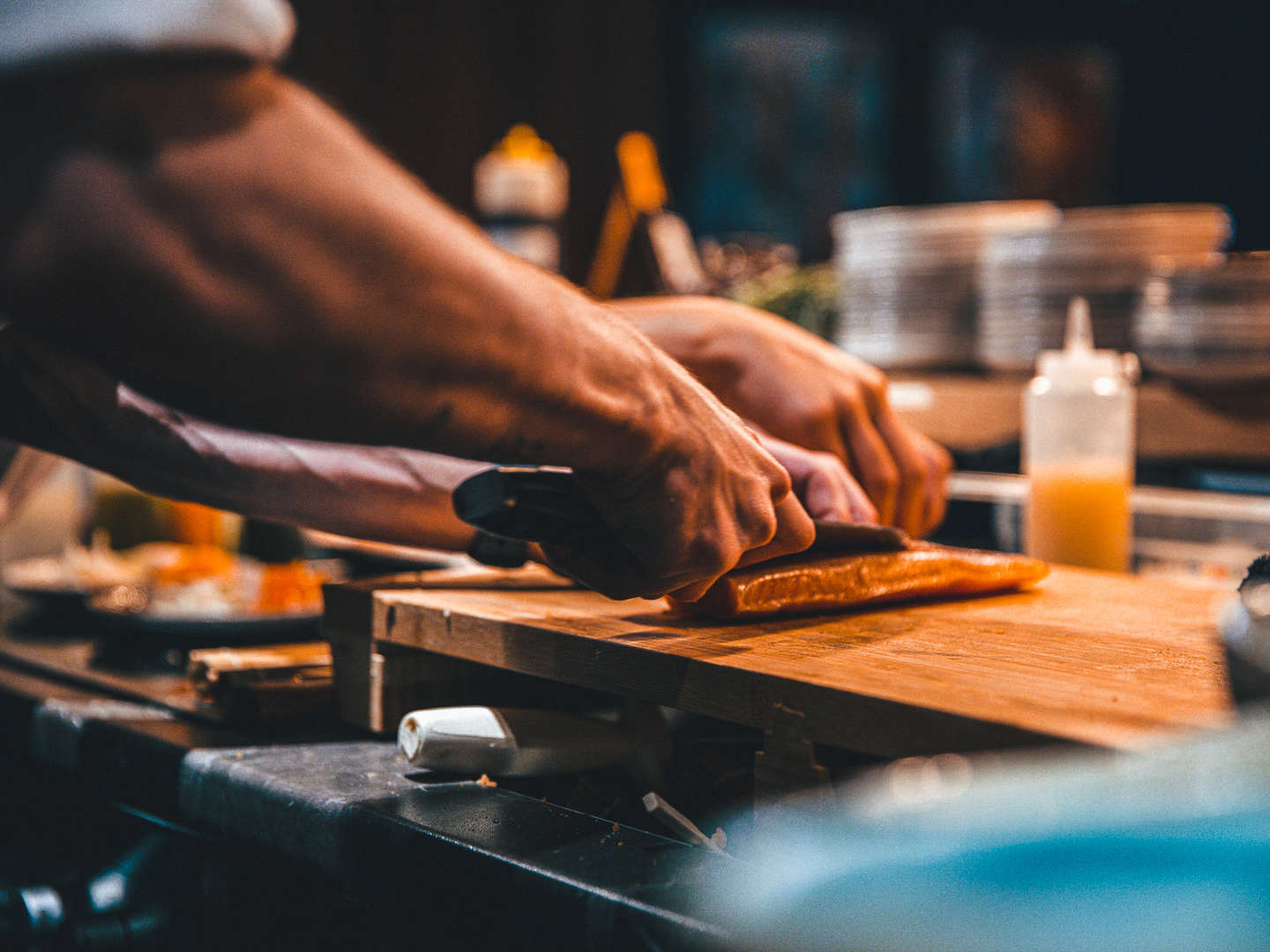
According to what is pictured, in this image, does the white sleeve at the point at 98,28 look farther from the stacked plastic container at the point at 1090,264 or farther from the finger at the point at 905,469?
the stacked plastic container at the point at 1090,264

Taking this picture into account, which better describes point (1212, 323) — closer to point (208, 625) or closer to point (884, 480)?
point (884, 480)

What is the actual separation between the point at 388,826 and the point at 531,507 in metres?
0.26

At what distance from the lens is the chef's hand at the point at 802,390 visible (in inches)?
55.6

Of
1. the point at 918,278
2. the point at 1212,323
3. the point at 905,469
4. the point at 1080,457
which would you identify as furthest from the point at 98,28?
the point at 918,278

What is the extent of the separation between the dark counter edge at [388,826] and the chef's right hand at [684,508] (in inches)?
7.5

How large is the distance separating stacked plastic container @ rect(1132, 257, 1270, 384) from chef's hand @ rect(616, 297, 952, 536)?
0.54 metres

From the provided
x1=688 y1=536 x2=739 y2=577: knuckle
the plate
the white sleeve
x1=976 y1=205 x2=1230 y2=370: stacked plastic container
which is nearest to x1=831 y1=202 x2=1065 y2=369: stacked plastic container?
x1=976 y1=205 x2=1230 y2=370: stacked plastic container

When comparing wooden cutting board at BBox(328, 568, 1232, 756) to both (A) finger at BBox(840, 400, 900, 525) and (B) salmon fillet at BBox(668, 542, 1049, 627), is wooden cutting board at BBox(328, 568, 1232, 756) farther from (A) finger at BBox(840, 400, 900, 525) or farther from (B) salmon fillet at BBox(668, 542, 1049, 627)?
(A) finger at BBox(840, 400, 900, 525)

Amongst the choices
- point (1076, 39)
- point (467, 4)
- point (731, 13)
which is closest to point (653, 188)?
point (467, 4)

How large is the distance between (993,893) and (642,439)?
0.41 meters

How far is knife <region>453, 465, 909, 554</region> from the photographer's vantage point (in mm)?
846

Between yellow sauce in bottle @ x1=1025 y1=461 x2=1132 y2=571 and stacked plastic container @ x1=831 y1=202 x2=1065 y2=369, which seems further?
stacked plastic container @ x1=831 y1=202 x2=1065 y2=369

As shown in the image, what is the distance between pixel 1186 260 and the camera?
187 centimetres

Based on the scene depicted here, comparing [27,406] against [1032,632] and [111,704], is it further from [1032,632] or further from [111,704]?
[1032,632]
